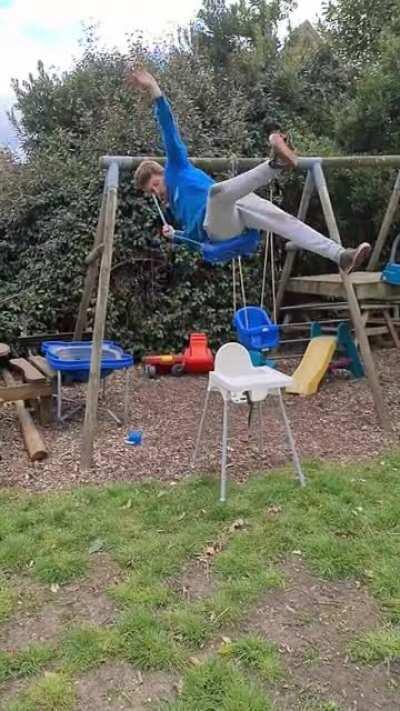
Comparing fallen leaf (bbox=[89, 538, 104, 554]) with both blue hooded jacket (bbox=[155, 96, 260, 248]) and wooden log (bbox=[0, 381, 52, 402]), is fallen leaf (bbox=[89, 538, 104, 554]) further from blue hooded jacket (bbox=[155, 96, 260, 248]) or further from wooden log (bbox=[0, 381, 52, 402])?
blue hooded jacket (bbox=[155, 96, 260, 248])

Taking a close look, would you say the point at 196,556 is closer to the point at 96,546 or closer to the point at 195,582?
the point at 195,582

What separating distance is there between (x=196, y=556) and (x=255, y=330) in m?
2.76

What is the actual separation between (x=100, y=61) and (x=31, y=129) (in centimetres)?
139

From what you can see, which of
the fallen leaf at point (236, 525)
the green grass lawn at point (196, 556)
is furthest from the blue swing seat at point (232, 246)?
the fallen leaf at point (236, 525)

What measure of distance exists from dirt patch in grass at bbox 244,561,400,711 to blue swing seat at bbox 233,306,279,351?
2743mm

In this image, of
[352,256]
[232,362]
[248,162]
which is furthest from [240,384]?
[248,162]

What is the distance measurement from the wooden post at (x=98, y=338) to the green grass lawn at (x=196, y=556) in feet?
1.46

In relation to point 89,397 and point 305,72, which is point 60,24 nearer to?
point 305,72

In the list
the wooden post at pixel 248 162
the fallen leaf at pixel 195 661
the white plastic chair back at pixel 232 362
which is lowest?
the fallen leaf at pixel 195 661

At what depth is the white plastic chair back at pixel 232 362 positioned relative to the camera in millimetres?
4176

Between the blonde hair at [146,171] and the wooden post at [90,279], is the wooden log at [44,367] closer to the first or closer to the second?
the wooden post at [90,279]

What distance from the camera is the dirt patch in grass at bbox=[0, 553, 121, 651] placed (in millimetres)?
2598

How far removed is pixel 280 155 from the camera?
3445mm

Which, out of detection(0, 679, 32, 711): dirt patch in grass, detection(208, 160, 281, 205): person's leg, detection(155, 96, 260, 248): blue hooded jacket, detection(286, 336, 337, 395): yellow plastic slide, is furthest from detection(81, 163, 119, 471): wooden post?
detection(286, 336, 337, 395): yellow plastic slide
